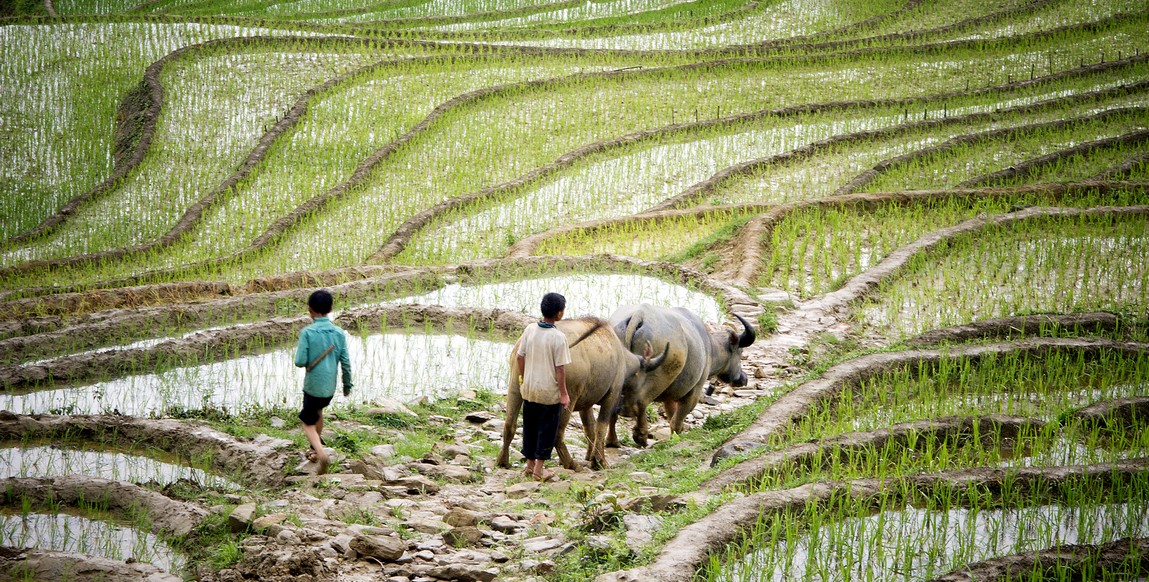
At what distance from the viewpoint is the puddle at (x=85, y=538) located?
4664 mm

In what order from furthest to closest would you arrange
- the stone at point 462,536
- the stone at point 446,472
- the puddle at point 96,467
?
the stone at point 446,472
the puddle at point 96,467
the stone at point 462,536

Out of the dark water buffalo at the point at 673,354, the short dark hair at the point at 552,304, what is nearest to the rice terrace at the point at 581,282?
the dark water buffalo at the point at 673,354

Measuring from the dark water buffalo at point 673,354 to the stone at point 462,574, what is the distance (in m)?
2.61

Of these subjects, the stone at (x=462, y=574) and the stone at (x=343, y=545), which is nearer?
the stone at (x=462, y=574)

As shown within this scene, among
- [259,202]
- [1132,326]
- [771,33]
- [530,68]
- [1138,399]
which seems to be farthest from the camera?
[771,33]

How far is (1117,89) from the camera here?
17.2 m

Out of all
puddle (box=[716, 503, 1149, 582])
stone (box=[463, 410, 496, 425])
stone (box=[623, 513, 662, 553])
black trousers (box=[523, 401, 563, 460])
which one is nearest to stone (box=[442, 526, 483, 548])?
stone (box=[623, 513, 662, 553])

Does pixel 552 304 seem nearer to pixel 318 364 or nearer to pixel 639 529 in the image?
pixel 318 364

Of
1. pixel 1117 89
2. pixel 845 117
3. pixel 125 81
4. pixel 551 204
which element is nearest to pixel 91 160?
pixel 125 81

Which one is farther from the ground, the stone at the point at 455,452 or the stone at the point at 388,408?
the stone at the point at 388,408

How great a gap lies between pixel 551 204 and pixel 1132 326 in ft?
24.4

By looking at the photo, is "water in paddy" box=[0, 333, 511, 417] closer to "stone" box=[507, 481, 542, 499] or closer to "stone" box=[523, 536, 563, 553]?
"stone" box=[507, 481, 542, 499]

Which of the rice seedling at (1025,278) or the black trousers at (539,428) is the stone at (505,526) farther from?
the rice seedling at (1025,278)

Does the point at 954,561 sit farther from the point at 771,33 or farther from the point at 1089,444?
the point at 771,33
